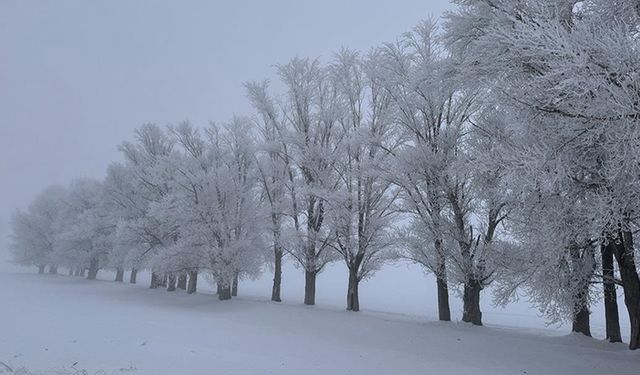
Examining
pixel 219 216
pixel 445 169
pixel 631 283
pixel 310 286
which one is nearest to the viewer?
pixel 631 283

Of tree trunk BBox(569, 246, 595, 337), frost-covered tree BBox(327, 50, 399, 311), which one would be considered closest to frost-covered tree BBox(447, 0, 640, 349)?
tree trunk BBox(569, 246, 595, 337)

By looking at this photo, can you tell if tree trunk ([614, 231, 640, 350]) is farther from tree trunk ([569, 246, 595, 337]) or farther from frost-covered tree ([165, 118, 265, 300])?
frost-covered tree ([165, 118, 265, 300])

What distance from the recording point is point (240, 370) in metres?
8.91

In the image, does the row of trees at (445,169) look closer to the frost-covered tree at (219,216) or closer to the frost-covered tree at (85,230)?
the frost-covered tree at (219,216)

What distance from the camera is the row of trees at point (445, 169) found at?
8.06 meters

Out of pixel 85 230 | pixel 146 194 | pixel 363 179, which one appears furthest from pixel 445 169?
pixel 85 230

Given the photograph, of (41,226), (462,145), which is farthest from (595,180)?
(41,226)

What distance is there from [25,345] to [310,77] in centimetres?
1816

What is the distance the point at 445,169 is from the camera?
15703mm

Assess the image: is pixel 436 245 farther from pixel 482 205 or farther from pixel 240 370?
pixel 240 370

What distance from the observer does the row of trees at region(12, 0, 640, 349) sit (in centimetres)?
806

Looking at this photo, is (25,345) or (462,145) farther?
(462,145)

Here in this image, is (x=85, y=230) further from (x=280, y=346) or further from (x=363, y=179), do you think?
(x=280, y=346)

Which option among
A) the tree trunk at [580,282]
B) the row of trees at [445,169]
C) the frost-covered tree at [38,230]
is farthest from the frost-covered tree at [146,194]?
the tree trunk at [580,282]
